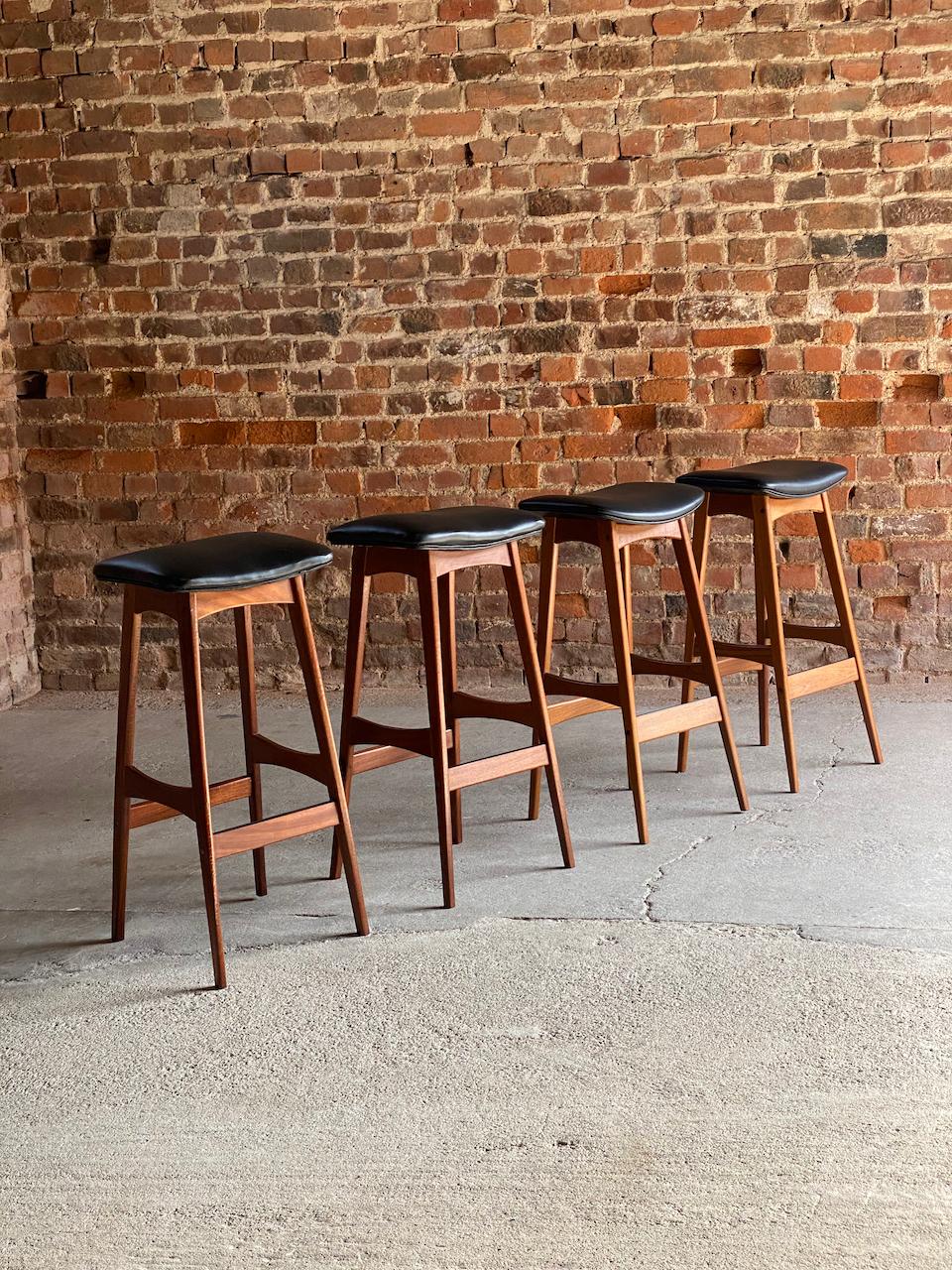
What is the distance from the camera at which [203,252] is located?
16.9ft

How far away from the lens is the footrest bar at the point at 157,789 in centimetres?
299

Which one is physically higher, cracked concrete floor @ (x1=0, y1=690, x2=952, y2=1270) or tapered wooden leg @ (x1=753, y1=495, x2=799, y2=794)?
tapered wooden leg @ (x1=753, y1=495, x2=799, y2=794)

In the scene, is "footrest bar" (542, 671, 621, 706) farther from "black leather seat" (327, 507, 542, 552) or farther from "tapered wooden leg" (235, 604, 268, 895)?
"tapered wooden leg" (235, 604, 268, 895)

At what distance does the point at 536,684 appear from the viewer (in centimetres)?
337

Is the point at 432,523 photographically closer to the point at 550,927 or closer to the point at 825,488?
the point at 550,927

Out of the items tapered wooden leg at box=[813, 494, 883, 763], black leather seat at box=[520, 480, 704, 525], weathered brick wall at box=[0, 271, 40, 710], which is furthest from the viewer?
weathered brick wall at box=[0, 271, 40, 710]

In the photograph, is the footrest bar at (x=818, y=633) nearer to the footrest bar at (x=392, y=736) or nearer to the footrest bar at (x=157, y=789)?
the footrest bar at (x=392, y=736)

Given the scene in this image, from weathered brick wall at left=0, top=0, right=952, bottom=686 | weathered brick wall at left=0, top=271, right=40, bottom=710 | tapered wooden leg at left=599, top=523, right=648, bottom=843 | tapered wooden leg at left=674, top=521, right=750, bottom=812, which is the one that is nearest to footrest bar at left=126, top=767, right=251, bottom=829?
tapered wooden leg at left=599, top=523, right=648, bottom=843

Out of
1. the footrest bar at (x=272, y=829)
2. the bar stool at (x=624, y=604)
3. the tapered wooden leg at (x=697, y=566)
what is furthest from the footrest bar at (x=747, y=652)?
the footrest bar at (x=272, y=829)

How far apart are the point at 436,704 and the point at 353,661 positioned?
0.34 m

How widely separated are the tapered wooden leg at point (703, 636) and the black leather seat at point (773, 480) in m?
0.25

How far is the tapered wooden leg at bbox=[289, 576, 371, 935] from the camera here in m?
3.01

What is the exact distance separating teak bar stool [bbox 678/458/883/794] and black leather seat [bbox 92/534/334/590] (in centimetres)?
140

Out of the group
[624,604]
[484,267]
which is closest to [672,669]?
[624,604]
